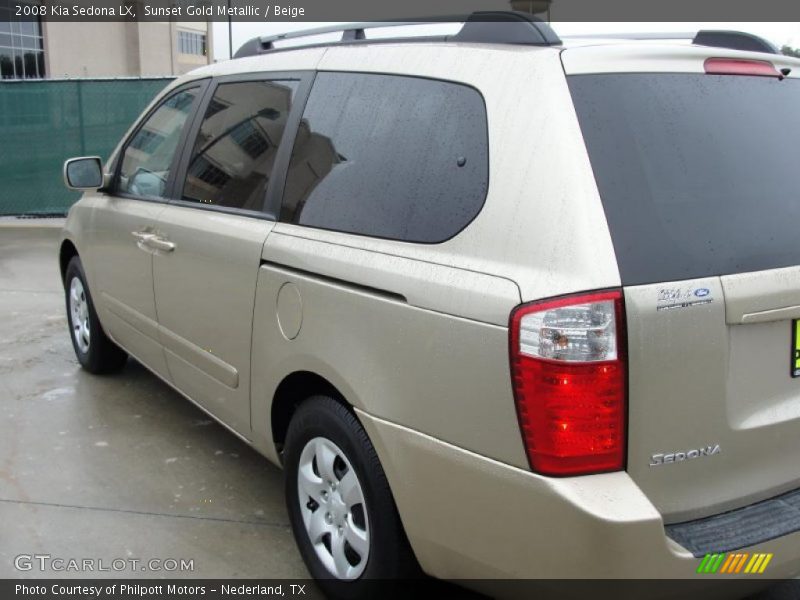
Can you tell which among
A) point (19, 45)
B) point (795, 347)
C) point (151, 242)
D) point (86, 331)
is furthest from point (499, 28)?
point (19, 45)

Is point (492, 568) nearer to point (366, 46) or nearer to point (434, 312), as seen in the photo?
point (434, 312)

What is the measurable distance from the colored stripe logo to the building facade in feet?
142

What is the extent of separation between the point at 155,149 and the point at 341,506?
2348 mm

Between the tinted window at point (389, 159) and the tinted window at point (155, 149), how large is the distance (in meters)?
1.22

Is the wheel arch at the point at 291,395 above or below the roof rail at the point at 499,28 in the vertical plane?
below

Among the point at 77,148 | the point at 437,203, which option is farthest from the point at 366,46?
the point at 77,148

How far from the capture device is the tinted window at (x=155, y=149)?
3.96 m

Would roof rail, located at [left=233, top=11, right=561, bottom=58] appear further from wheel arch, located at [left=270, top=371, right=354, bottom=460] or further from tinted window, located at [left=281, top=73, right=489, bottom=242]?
wheel arch, located at [left=270, top=371, right=354, bottom=460]

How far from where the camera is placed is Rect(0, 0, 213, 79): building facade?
4281cm

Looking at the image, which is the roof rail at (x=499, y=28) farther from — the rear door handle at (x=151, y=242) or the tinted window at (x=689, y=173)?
the rear door handle at (x=151, y=242)

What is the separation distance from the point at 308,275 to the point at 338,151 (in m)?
0.44

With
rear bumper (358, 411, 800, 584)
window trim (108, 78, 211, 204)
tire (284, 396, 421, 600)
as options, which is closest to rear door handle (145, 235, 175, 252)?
window trim (108, 78, 211, 204)

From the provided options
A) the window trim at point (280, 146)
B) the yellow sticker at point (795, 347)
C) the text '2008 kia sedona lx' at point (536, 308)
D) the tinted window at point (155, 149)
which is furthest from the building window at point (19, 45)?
the yellow sticker at point (795, 347)

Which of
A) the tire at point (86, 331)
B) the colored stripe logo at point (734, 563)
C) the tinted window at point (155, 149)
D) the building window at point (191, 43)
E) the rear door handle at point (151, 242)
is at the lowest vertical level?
the tire at point (86, 331)
